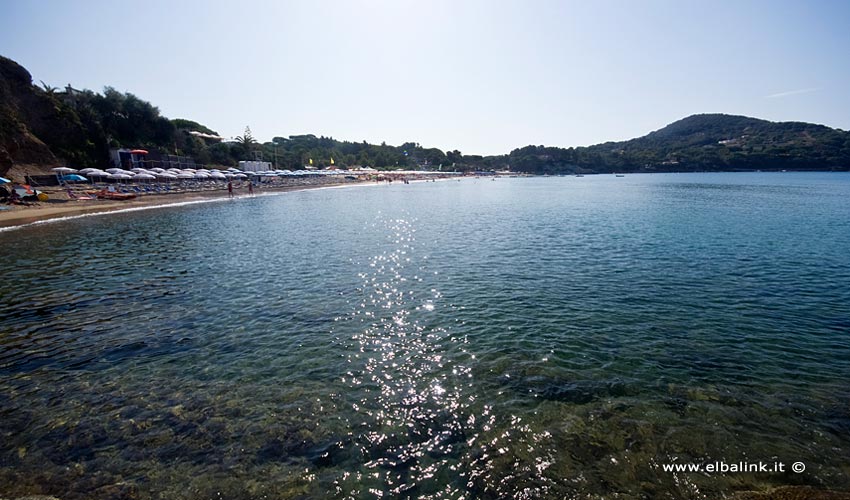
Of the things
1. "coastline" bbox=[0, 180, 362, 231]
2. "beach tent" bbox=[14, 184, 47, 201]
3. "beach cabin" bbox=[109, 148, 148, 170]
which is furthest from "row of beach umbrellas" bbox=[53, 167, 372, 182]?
"beach cabin" bbox=[109, 148, 148, 170]

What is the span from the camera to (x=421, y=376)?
8945 millimetres

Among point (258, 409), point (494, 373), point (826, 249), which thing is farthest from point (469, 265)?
point (826, 249)

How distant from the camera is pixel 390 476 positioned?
6.01m

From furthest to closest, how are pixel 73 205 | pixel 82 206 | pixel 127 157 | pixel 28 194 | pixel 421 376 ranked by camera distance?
pixel 127 157 → pixel 82 206 → pixel 73 205 → pixel 28 194 → pixel 421 376

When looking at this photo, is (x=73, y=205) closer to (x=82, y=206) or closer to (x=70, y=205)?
(x=70, y=205)

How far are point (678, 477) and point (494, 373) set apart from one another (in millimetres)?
3937

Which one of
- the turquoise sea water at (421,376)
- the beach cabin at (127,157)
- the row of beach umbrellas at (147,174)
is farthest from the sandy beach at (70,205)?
the beach cabin at (127,157)

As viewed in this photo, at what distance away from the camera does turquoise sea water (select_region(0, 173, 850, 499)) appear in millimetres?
6070

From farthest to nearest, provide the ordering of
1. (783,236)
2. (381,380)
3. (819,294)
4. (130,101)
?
(130,101), (783,236), (819,294), (381,380)

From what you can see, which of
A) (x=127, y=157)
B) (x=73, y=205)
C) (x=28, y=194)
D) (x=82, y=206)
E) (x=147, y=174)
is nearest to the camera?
(x=28, y=194)

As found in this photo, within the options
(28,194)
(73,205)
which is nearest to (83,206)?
(73,205)

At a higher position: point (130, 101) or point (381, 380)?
point (130, 101)

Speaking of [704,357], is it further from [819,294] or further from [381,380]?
[819,294]

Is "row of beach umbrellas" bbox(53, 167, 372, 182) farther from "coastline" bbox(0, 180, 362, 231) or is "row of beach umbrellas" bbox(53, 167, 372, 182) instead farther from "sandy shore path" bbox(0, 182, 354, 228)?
"sandy shore path" bbox(0, 182, 354, 228)
